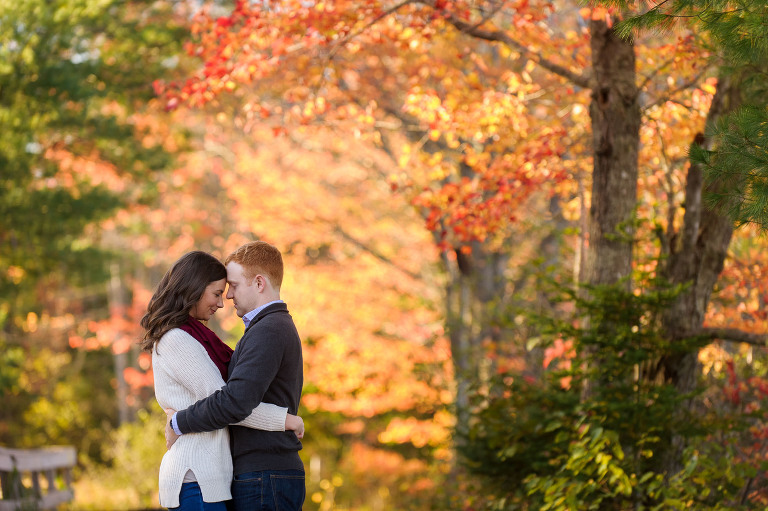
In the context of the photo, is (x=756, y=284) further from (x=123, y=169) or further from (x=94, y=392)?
(x=94, y=392)

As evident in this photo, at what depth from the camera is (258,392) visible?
3.02m

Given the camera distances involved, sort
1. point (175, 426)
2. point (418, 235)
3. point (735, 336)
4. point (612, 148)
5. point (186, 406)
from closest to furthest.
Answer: point (175, 426), point (186, 406), point (735, 336), point (612, 148), point (418, 235)

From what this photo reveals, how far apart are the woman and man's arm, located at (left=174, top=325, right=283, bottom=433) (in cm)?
12

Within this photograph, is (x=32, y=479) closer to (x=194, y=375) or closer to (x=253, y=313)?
(x=194, y=375)

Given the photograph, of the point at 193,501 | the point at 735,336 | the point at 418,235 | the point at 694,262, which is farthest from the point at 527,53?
the point at 418,235

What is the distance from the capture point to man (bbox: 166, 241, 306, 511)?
9.88 ft

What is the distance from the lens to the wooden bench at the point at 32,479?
251 inches

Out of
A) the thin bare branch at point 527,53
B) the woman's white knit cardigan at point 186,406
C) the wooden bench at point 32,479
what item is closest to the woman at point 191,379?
the woman's white knit cardigan at point 186,406

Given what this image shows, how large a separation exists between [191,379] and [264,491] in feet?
1.73

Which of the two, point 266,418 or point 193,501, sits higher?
point 266,418

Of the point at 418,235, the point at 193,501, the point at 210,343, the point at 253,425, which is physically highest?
the point at 418,235

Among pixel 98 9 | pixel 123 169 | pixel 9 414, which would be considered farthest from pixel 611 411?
pixel 9 414

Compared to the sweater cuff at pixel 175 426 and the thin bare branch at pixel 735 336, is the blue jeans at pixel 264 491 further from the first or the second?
the thin bare branch at pixel 735 336

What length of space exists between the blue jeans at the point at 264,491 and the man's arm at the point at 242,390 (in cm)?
28
